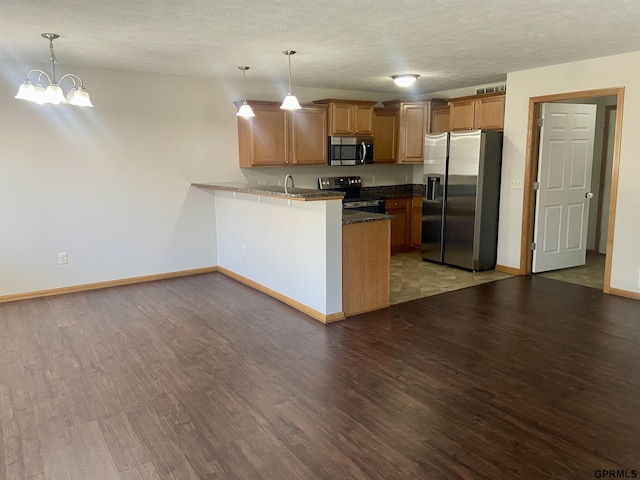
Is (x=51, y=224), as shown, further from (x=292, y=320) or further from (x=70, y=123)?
(x=292, y=320)

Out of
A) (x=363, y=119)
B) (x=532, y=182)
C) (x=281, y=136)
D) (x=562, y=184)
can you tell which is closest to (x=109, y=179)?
(x=281, y=136)

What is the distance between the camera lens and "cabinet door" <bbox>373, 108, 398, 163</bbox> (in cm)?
705

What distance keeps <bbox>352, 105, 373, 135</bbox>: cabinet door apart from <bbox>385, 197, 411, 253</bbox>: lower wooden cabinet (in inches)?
43.3

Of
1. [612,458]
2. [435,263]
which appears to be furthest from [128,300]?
[612,458]

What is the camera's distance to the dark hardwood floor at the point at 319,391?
7.36 feet

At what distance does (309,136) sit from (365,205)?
1.26m

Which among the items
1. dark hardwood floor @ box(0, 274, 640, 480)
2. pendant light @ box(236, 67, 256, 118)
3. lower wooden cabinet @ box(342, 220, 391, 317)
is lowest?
dark hardwood floor @ box(0, 274, 640, 480)

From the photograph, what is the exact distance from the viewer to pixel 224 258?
6.04 meters


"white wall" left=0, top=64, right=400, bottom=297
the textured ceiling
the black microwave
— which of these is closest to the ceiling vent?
the textured ceiling

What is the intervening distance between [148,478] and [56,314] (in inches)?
116

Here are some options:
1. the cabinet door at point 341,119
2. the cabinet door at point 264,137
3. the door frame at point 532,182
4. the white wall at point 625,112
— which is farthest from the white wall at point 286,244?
the white wall at point 625,112

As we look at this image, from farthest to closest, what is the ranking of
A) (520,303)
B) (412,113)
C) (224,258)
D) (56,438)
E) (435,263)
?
(412,113)
(435,263)
(224,258)
(520,303)
(56,438)

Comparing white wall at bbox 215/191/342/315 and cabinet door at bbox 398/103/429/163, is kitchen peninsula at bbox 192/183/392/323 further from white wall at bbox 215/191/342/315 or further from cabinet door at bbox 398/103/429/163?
cabinet door at bbox 398/103/429/163

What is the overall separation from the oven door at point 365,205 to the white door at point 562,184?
2124 mm
